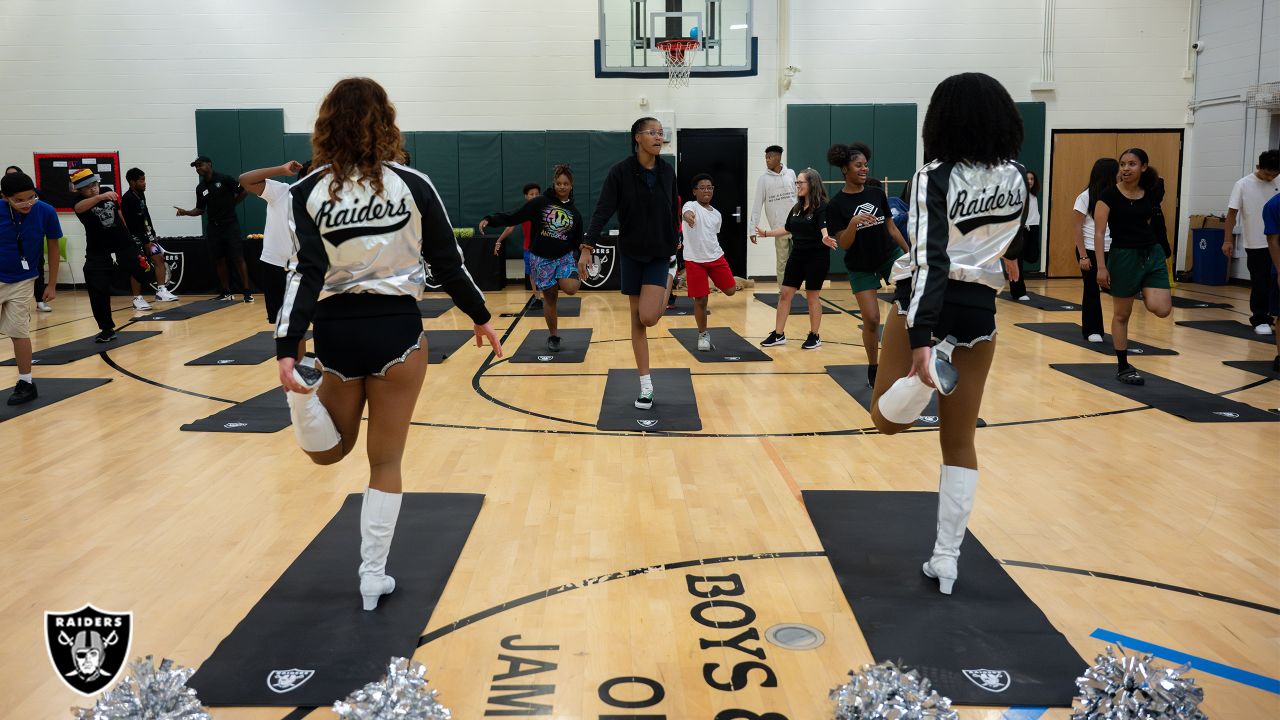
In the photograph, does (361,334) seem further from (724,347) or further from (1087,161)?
(1087,161)

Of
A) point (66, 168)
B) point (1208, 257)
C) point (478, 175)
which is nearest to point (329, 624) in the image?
point (478, 175)

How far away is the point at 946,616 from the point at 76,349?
8.33m

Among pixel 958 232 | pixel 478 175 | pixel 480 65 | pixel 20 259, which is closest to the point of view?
pixel 958 232

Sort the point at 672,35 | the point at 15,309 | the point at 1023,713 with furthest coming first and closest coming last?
the point at 672,35
the point at 15,309
the point at 1023,713

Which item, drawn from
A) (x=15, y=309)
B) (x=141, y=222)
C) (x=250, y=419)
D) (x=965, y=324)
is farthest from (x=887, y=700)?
(x=141, y=222)

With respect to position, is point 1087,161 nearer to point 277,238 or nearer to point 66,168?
point 277,238

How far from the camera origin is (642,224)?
5727mm

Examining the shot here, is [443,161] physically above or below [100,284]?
above

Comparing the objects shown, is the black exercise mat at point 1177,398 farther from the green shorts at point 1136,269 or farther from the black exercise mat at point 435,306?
the black exercise mat at point 435,306

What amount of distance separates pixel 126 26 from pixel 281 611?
43.3 feet

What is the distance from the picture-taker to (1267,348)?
8211 millimetres

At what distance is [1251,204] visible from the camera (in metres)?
9.06

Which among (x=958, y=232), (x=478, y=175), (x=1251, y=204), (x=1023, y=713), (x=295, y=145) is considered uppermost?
(x=295, y=145)

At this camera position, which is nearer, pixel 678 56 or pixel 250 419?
pixel 250 419
